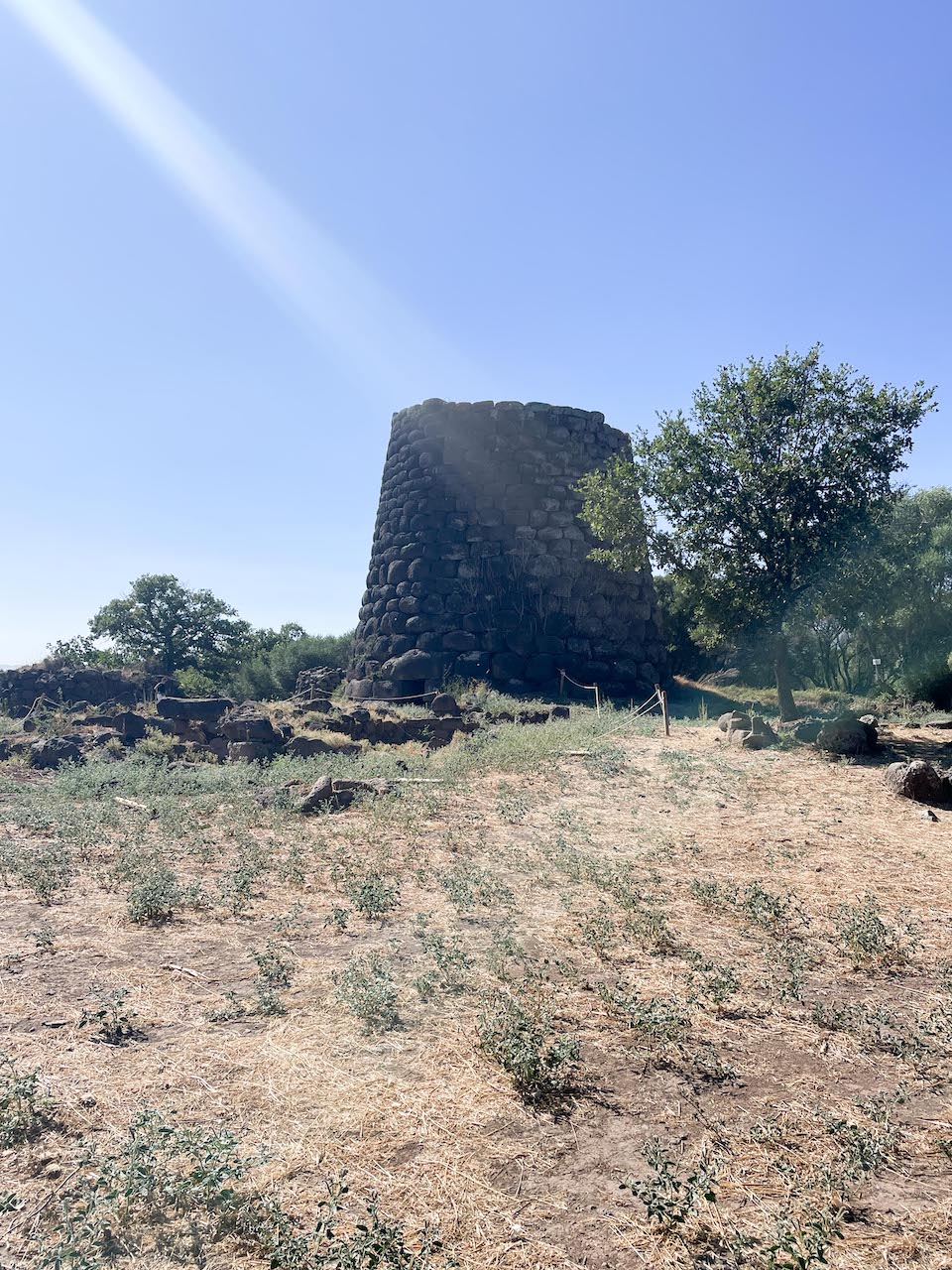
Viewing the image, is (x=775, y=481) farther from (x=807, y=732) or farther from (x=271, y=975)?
(x=271, y=975)

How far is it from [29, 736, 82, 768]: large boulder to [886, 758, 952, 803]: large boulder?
509 inches

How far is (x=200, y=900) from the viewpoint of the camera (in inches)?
243

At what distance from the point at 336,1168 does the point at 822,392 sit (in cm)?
1400

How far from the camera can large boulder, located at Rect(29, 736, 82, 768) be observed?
13.2 meters

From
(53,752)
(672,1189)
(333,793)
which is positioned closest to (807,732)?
(333,793)

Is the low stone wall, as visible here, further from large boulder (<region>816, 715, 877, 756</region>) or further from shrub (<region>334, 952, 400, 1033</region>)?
shrub (<region>334, 952, 400, 1033</region>)

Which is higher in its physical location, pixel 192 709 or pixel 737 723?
pixel 192 709

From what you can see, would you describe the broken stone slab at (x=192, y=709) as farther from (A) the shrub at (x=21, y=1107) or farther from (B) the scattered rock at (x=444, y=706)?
(A) the shrub at (x=21, y=1107)

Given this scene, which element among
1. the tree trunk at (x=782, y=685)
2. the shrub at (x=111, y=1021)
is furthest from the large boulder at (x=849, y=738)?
the shrub at (x=111, y=1021)

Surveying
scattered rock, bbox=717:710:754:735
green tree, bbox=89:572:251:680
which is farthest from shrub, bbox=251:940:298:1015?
green tree, bbox=89:572:251:680

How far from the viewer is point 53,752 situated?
13.3 metres

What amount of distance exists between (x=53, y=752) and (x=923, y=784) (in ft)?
45.0

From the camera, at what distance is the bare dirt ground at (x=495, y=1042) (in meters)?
2.57

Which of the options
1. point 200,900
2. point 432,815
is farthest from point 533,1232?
point 432,815
